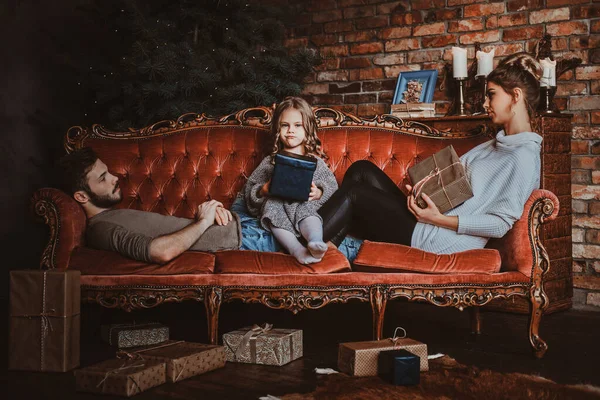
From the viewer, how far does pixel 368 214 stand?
2.72 metres

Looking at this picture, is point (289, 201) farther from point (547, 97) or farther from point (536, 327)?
point (547, 97)

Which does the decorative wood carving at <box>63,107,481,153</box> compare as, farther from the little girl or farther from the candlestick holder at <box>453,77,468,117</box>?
the candlestick holder at <box>453,77,468,117</box>

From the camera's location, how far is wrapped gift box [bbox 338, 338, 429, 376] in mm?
2166


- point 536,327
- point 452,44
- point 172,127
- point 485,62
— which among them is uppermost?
point 452,44

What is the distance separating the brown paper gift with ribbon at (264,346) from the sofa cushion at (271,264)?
23 cm

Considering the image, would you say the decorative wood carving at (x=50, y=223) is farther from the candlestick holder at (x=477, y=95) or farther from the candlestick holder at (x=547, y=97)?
the candlestick holder at (x=547, y=97)

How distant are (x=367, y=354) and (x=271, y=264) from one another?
22.1 inches

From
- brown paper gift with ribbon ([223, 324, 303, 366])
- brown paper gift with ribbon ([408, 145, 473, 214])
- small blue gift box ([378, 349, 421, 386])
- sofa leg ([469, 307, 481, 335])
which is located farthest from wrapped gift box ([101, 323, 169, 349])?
sofa leg ([469, 307, 481, 335])

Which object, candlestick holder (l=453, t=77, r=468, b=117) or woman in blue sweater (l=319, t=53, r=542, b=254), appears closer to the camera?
woman in blue sweater (l=319, t=53, r=542, b=254)

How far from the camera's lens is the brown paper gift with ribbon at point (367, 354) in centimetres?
217

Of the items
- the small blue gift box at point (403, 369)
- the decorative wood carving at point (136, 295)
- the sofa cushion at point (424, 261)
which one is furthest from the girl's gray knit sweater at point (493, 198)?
the decorative wood carving at point (136, 295)

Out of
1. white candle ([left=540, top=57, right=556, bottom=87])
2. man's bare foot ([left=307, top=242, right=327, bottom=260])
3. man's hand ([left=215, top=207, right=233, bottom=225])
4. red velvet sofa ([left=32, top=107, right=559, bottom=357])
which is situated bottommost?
red velvet sofa ([left=32, top=107, right=559, bottom=357])

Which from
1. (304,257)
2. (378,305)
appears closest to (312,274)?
(304,257)

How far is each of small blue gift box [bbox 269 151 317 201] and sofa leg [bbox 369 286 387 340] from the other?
0.49 metres
